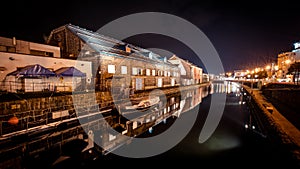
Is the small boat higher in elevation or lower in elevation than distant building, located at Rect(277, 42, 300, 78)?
lower

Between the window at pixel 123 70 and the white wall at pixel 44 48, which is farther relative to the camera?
the window at pixel 123 70

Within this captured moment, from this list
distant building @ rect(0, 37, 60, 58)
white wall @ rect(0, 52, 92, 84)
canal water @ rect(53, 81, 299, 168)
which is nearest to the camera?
canal water @ rect(53, 81, 299, 168)

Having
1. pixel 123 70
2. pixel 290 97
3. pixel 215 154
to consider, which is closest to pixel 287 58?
pixel 290 97

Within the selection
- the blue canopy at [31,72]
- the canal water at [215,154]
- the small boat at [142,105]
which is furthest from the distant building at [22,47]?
the canal water at [215,154]

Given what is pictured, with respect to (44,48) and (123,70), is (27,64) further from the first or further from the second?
(123,70)

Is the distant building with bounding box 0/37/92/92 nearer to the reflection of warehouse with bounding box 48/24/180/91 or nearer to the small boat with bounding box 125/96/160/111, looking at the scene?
the reflection of warehouse with bounding box 48/24/180/91

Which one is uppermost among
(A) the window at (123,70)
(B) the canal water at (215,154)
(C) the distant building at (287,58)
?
(C) the distant building at (287,58)

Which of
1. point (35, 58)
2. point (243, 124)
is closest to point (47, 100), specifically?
point (35, 58)

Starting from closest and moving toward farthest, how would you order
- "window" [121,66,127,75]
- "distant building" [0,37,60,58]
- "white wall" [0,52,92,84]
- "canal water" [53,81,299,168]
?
"canal water" [53,81,299,168] < "white wall" [0,52,92,84] < "distant building" [0,37,60,58] < "window" [121,66,127,75]

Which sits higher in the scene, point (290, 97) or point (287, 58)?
point (287, 58)

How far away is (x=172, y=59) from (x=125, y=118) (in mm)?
34532

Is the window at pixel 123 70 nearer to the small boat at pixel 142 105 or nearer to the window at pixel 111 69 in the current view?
the window at pixel 111 69

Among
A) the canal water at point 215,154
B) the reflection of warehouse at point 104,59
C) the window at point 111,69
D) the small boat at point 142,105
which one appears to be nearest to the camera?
the canal water at point 215,154

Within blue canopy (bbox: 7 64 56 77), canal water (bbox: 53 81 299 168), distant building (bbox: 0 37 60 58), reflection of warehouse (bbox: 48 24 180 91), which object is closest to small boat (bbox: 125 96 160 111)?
canal water (bbox: 53 81 299 168)
